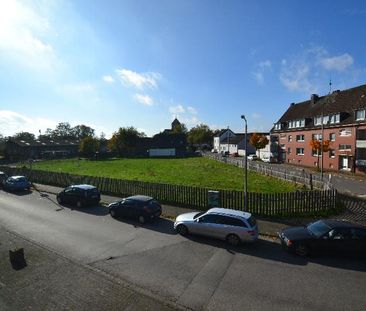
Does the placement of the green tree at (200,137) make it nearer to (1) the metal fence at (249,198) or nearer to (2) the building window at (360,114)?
(2) the building window at (360,114)

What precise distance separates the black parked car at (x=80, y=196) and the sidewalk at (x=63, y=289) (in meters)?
9.02

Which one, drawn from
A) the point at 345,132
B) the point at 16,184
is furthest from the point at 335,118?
the point at 16,184

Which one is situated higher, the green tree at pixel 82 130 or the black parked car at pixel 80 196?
the green tree at pixel 82 130

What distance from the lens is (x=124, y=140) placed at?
79.8 meters

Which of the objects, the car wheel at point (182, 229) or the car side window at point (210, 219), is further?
the car wheel at point (182, 229)

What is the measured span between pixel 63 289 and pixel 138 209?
7.69 m

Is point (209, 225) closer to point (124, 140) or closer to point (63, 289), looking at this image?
point (63, 289)

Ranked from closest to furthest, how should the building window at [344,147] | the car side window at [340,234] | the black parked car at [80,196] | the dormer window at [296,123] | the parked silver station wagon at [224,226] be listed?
the car side window at [340,234] < the parked silver station wagon at [224,226] < the black parked car at [80,196] < the building window at [344,147] < the dormer window at [296,123]

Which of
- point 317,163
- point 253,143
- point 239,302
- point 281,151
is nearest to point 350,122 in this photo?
point 317,163

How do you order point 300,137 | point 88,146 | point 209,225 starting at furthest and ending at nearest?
point 88,146
point 300,137
point 209,225

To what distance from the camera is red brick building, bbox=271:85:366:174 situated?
39.1 meters

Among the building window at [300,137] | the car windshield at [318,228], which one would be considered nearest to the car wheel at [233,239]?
the car windshield at [318,228]

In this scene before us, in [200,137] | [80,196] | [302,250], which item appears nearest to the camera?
[302,250]

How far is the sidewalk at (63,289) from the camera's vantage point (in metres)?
8.89
